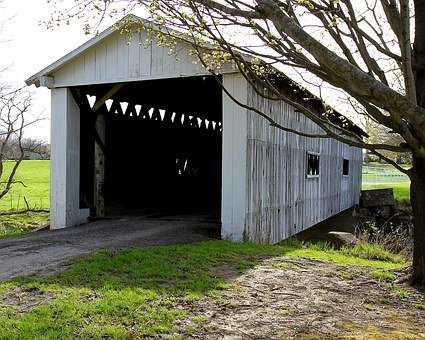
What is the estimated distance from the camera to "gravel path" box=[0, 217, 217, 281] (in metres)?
7.25

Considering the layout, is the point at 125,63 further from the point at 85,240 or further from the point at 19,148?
the point at 19,148

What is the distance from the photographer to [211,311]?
526cm

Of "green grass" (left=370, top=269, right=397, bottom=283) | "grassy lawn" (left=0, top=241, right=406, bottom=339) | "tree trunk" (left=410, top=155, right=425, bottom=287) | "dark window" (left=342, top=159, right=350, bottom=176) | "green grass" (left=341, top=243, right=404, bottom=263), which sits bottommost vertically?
"green grass" (left=341, top=243, right=404, bottom=263)

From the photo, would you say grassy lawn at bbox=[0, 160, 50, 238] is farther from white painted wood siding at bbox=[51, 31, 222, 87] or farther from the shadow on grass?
the shadow on grass

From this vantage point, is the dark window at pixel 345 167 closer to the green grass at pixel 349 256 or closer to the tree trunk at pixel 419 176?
the green grass at pixel 349 256

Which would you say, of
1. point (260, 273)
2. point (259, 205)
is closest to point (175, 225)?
point (259, 205)

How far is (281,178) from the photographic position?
484 inches

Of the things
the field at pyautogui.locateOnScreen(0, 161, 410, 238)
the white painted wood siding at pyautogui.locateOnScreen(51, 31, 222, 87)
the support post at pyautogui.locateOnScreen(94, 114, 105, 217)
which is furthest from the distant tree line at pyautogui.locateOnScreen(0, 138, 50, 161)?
the white painted wood siding at pyautogui.locateOnScreen(51, 31, 222, 87)

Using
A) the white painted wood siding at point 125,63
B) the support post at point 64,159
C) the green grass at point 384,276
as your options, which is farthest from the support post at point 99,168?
the green grass at point 384,276

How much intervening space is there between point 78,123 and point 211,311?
27.2ft

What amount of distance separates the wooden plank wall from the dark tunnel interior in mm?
1866

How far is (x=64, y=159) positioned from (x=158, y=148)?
6031 mm

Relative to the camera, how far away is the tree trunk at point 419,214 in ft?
22.6

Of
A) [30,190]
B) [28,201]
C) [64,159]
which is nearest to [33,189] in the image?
[30,190]
